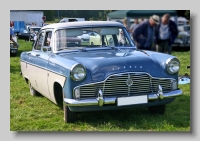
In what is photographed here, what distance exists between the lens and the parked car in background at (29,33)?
21.8 ft

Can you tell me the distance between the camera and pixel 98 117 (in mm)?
6207

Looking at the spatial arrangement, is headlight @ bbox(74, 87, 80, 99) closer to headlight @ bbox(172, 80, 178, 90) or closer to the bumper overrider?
the bumper overrider

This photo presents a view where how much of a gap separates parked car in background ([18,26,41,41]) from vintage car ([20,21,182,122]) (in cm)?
39

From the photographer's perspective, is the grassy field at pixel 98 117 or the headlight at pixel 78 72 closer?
the headlight at pixel 78 72

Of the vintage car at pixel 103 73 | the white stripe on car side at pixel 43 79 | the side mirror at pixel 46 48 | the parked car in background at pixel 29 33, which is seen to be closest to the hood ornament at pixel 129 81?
the vintage car at pixel 103 73

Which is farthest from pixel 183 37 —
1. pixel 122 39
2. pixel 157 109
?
pixel 157 109

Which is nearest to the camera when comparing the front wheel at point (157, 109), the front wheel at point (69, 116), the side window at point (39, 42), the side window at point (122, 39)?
the front wheel at point (69, 116)

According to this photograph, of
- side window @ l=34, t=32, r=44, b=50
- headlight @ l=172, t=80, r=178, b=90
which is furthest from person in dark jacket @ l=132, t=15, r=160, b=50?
side window @ l=34, t=32, r=44, b=50

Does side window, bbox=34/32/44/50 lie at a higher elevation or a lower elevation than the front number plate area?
higher

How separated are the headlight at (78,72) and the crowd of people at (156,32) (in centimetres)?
121

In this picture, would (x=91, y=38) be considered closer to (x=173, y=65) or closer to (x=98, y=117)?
(x=98, y=117)

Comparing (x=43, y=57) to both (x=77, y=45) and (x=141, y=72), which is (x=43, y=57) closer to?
(x=77, y=45)

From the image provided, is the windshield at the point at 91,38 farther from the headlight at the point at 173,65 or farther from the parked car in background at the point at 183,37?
the headlight at the point at 173,65

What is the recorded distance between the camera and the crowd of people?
6281 millimetres
